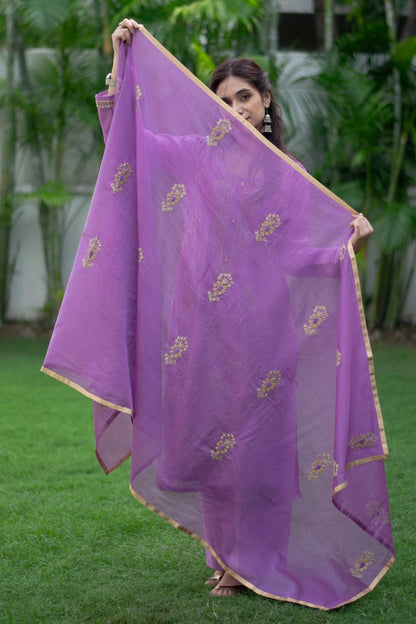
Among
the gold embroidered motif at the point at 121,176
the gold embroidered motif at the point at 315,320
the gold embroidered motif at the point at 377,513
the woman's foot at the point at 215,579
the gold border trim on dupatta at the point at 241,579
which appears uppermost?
the gold embroidered motif at the point at 121,176

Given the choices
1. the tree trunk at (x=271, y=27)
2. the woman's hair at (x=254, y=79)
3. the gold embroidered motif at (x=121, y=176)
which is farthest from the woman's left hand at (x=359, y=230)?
the tree trunk at (x=271, y=27)

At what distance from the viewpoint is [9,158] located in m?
7.69

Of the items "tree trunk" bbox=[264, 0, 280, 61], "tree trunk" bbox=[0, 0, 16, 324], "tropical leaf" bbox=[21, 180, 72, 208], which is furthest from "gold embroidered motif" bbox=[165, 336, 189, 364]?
"tree trunk" bbox=[0, 0, 16, 324]

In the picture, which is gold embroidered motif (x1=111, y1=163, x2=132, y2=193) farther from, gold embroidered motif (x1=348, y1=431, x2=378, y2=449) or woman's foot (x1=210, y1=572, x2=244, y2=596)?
woman's foot (x1=210, y1=572, x2=244, y2=596)

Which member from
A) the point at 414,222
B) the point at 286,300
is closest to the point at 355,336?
the point at 286,300

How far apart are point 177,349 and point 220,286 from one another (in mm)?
213

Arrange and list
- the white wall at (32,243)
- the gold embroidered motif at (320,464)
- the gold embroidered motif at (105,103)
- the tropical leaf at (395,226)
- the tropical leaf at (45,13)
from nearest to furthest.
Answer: the gold embroidered motif at (320,464) < the gold embroidered motif at (105,103) < the tropical leaf at (395,226) < the tropical leaf at (45,13) < the white wall at (32,243)

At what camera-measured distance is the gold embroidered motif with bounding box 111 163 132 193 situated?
7.52ft

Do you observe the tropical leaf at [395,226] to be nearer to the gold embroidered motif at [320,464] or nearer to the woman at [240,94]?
the woman at [240,94]

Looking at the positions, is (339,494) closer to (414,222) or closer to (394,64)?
(414,222)

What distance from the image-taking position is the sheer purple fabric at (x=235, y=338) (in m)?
2.25

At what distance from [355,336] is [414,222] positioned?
4.59 meters

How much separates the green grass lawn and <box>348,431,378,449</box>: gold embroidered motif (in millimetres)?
461

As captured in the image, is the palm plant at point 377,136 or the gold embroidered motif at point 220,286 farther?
the palm plant at point 377,136
